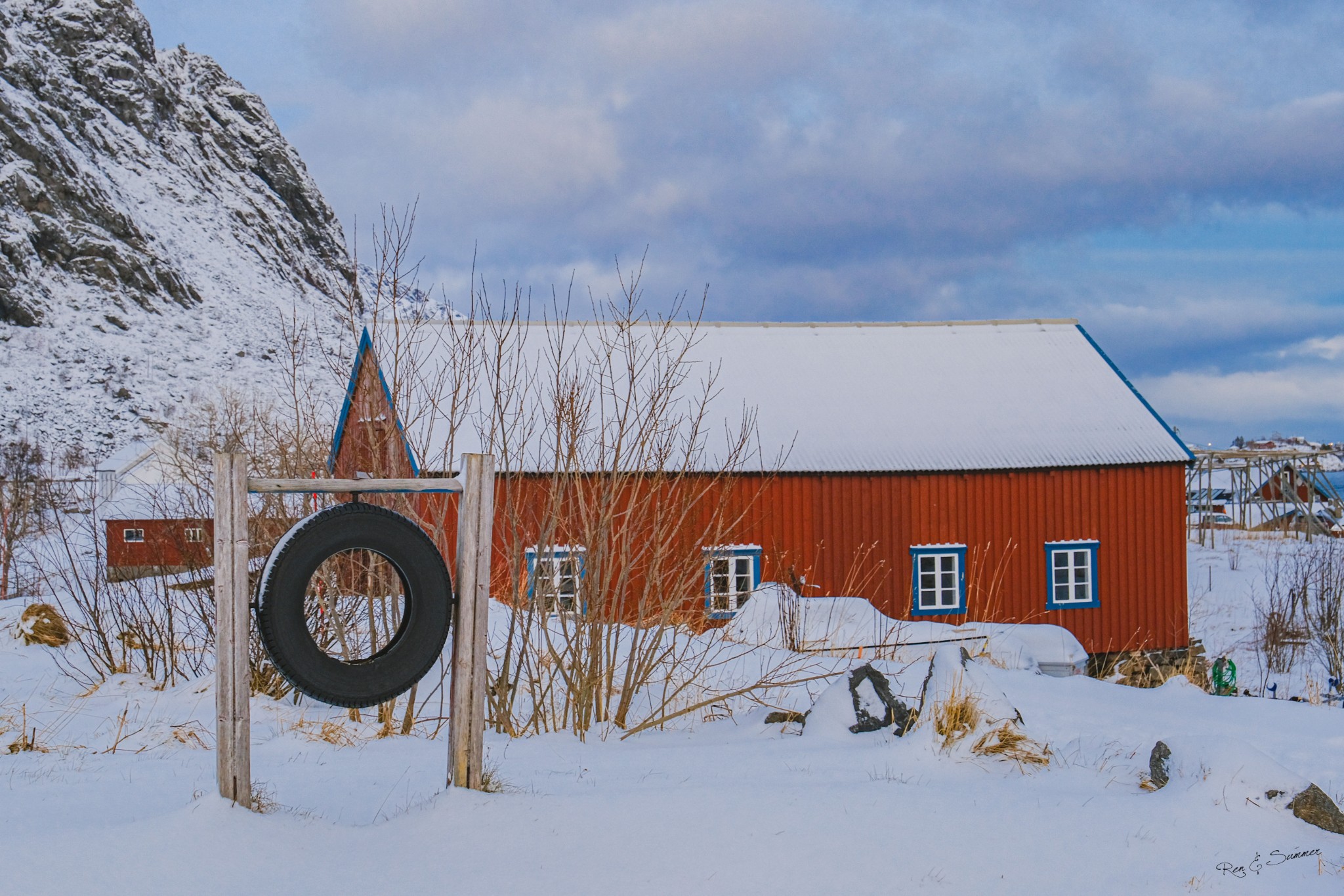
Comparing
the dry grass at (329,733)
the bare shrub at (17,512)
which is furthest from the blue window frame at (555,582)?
the bare shrub at (17,512)

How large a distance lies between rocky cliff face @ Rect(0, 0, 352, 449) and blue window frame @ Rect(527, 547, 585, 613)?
43.4 meters

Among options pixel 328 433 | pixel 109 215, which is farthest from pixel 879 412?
pixel 109 215

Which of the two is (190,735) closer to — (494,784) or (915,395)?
(494,784)

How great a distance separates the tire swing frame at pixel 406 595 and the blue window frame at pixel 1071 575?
14.6m

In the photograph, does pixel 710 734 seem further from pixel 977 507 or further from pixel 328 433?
pixel 977 507

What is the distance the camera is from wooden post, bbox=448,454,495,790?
460 cm

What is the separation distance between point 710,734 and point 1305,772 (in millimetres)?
3699

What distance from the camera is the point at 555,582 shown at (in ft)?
22.1

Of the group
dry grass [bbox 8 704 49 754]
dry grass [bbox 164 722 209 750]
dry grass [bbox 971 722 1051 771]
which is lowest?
dry grass [bbox 164 722 209 750]

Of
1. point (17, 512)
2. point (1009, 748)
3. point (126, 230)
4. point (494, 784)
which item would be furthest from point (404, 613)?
point (126, 230)

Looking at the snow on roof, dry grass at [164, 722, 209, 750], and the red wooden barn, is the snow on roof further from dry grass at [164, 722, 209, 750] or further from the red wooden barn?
dry grass at [164, 722, 209, 750]

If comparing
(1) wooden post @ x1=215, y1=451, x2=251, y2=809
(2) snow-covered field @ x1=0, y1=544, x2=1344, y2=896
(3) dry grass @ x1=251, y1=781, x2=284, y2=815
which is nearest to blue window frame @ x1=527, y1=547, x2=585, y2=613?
(2) snow-covered field @ x1=0, y1=544, x2=1344, y2=896

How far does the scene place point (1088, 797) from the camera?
5004 mm

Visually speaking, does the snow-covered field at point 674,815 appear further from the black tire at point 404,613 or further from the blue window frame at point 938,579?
the blue window frame at point 938,579
